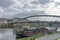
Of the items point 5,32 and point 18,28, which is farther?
point 5,32

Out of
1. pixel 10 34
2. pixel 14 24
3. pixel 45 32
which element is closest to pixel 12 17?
pixel 14 24

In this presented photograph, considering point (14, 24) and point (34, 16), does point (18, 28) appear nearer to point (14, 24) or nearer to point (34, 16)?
point (14, 24)

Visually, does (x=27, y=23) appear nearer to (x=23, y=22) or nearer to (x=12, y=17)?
(x=23, y=22)

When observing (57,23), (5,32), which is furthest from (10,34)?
(57,23)

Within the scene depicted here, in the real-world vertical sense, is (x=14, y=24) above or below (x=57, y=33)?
above

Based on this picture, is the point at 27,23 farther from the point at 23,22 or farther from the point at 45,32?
the point at 45,32

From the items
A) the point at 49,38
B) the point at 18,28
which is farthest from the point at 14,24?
the point at 49,38

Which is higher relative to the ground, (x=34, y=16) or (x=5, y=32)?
(x=34, y=16)

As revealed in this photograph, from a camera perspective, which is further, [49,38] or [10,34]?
[10,34]
